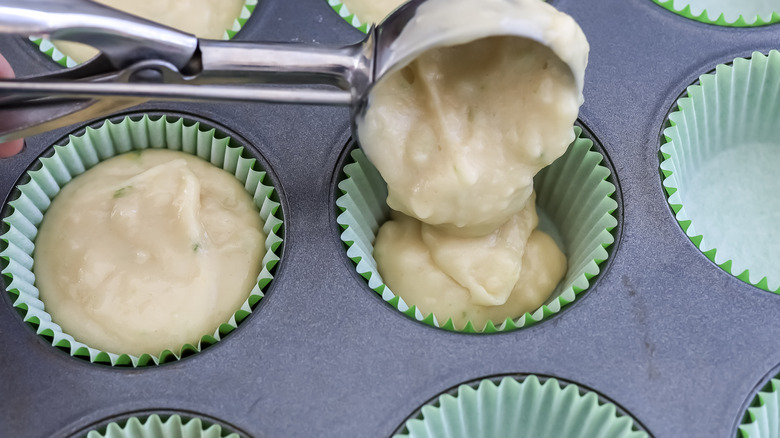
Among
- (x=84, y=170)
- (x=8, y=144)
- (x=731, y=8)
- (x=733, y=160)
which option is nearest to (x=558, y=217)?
(x=733, y=160)

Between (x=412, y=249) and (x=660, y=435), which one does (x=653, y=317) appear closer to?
(x=660, y=435)

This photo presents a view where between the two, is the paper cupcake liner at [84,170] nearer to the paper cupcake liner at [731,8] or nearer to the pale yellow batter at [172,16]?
the pale yellow batter at [172,16]

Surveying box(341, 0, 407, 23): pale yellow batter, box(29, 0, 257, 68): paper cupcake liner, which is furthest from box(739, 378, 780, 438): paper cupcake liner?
box(29, 0, 257, 68): paper cupcake liner

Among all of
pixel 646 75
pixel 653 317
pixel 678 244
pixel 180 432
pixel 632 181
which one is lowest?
pixel 180 432

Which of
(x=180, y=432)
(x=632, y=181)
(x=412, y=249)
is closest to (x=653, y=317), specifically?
(x=632, y=181)

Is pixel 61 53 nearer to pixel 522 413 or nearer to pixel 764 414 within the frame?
pixel 522 413

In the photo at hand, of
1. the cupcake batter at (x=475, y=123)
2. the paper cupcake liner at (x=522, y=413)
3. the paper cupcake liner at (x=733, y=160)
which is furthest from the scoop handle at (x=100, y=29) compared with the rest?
the paper cupcake liner at (x=733, y=160)

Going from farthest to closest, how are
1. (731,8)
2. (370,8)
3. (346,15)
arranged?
(731,8) → (370,8) → (346,15)
